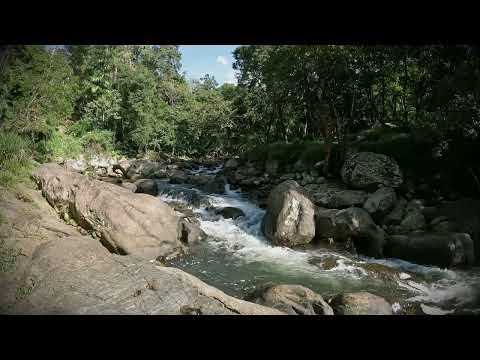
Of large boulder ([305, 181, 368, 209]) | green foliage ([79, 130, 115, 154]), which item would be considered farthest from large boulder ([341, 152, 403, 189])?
green foliage ([79, 130, 115, 154])

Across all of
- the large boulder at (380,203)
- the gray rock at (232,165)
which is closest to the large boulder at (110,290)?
the large boulder at (380,203)

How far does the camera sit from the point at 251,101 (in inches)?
1031

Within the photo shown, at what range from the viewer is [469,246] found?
834 centimetres

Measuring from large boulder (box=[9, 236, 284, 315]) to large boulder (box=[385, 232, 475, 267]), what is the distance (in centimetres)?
540

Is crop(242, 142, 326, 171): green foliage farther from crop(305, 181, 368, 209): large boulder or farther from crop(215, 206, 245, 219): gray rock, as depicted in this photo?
crop(215, 206, 245, 219): gray rock

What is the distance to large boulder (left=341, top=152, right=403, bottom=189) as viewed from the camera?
12.6 meters

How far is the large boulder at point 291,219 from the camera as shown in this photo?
9.91m

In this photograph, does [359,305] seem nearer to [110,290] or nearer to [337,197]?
[110,290]

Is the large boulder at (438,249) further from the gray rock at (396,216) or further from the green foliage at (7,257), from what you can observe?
the green foliage at (7,257)

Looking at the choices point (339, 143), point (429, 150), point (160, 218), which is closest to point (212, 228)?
point (160, 218)
